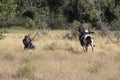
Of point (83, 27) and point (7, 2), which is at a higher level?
point (7, 2)

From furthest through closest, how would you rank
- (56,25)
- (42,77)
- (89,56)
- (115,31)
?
(56,25) < (115,31) < (89,56) < (42,77)

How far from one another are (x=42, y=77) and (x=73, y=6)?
160 ft

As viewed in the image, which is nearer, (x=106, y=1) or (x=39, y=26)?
(x=39, y=26)

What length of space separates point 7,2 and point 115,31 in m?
20.9

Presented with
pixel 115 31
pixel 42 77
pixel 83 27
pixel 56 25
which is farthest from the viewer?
pixel 56 25

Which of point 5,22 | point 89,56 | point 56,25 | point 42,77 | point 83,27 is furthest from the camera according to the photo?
point 56,25

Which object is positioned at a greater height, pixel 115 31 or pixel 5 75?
pixel 5 75

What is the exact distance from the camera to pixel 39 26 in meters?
39.4

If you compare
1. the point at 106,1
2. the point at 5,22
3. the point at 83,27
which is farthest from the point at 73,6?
the point at 83,27

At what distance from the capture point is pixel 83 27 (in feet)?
68.1

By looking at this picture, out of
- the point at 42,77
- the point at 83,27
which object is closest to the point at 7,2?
the point at 83,27

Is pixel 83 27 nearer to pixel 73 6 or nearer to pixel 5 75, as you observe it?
pixel 5 75

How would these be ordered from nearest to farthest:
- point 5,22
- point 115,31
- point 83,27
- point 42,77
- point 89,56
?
1. point 42,77
2. point 89,56
3. point 83,27
4. point 5,22
5. point 115,31

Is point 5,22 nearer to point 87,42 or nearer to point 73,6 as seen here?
point 87,42
